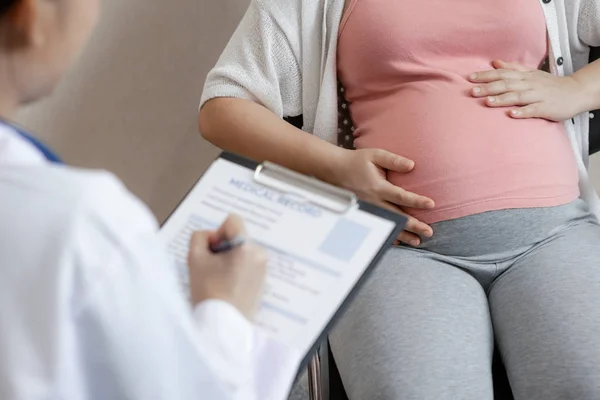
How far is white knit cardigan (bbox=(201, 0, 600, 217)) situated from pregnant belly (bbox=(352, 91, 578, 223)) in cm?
11

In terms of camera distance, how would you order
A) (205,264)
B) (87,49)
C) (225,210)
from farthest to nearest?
1. (87,49)
2. (225,210)
3. (205,264)

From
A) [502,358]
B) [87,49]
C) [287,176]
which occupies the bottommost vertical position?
[87,49]

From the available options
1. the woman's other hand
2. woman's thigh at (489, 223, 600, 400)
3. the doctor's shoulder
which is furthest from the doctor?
the woman's other hand

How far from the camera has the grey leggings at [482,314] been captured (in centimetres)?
74

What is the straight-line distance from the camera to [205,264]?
1.91 feet

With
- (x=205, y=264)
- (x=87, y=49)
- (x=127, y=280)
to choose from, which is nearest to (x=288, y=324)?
(x=205, y=264)

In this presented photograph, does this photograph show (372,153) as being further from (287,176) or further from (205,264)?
(205,264)

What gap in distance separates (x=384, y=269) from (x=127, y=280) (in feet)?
1.71

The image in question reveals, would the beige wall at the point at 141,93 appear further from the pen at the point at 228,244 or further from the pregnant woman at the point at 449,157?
the pen at the point at 228,244

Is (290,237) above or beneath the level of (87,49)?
above

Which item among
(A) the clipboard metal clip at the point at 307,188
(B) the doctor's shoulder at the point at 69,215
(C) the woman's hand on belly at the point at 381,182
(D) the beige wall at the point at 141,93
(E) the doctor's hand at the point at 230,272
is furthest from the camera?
(D) the beige wall at the point at 141,93

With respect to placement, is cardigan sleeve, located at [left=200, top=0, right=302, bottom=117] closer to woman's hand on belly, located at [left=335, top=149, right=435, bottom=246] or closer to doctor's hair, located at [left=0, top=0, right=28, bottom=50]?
woman's hand on belly, located at [left=335, top=149, right=435, bottom=246]

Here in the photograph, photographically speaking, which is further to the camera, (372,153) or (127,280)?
(372,153)

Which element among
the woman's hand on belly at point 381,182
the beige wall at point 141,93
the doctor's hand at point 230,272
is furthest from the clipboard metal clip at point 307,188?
the beige wall at point 141,93
